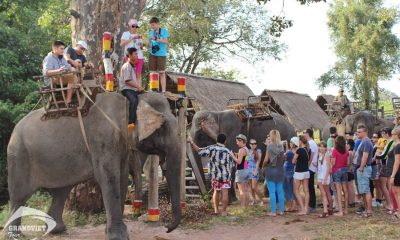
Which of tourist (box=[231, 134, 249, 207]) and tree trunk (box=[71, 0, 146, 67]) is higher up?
tree trunk (box=[71, 0, 146, 67])

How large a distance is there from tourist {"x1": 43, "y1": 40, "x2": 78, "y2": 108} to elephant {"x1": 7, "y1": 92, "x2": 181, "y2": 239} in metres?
0.46

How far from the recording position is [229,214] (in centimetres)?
1058

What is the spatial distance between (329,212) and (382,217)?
105 centimetres

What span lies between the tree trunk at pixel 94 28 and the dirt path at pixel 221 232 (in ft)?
3.18

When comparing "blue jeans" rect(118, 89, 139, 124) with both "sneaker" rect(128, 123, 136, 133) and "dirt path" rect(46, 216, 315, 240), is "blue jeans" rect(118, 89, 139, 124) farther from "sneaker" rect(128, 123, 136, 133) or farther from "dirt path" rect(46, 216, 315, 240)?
"dirt path" rect(46, 216, 315, 240)

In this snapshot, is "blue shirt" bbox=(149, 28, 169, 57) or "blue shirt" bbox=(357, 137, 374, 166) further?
"blue shirt" bbox=(357, 137, 374, 166)

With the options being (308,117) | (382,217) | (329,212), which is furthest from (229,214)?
(308,117)

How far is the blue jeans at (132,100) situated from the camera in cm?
759

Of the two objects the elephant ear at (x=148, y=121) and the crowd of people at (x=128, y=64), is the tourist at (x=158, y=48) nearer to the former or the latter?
the crowd of people at (x=128, y=64)

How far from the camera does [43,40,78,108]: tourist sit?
8.04 meters

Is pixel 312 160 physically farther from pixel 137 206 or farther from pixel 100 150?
pixel 100 150

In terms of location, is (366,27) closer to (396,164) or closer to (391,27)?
(391,27)

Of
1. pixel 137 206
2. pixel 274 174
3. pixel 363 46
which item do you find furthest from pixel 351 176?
pixel 363 46

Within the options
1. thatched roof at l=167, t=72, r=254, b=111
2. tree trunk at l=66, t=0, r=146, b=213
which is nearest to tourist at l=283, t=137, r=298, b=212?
tree trunk at l=66, t=0, r=146, b=213
